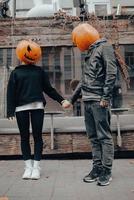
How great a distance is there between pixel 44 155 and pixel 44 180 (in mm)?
1429

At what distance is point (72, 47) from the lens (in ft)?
26.5

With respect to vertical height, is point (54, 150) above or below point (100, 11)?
below

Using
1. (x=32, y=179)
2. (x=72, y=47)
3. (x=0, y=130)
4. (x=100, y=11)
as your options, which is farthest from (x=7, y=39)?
(x=32, y=179)

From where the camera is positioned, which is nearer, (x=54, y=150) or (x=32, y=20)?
(x=54, y=150)

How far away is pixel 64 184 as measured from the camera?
3.89 m

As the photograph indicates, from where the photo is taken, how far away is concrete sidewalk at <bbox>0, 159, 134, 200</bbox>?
3.42m

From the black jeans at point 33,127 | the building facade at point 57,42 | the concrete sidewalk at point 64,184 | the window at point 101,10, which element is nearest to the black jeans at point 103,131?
the concrete sidewalk at point 64,184

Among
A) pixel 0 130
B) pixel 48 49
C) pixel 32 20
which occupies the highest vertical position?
pixel 32 20

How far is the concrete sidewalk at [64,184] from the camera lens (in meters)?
3.42

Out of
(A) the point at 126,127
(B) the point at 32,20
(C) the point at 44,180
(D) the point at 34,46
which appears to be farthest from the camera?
(B) the point at 32,20

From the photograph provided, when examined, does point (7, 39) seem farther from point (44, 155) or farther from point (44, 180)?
point (44, 180)

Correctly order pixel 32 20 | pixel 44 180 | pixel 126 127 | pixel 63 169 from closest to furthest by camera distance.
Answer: pixel 44 180, pixel 63 169, pixel 126 127, pixel 32 20

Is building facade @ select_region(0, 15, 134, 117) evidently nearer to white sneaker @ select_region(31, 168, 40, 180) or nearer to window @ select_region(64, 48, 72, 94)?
window @ select_region(64, 48, 72, 94)

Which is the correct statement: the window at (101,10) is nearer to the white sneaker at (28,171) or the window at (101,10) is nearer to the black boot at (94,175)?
the white sneaker at (28,171)
